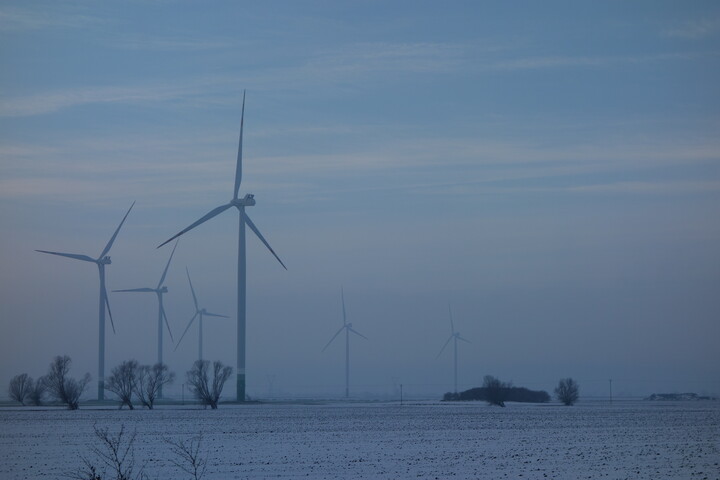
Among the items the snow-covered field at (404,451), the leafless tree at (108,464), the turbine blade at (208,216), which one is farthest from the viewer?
the turbine blade at (208,216)

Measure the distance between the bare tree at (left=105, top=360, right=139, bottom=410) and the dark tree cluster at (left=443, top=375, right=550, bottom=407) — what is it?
45171mm

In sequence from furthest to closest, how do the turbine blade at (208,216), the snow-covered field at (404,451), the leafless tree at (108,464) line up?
the turbine blade at (208,216)
the snow-covered field at (404,451)
the leafless tree at (108,464)

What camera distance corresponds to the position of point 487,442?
145 feet

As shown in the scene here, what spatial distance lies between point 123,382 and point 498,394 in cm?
4876

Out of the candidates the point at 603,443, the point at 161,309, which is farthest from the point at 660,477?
the point at 161,309

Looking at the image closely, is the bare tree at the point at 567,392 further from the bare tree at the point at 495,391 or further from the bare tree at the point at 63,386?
the bare tree at the point at 63,386

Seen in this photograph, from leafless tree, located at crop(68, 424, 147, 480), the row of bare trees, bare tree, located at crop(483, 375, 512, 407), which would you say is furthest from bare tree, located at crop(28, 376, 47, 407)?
leafless tree, located at crop(68, 424, 147, 480)

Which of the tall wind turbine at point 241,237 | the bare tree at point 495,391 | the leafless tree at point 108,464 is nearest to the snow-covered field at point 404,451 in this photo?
the leafless tree at point 108,464

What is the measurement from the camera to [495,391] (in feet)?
417

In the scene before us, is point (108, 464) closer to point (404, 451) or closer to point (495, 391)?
point (404, 451)

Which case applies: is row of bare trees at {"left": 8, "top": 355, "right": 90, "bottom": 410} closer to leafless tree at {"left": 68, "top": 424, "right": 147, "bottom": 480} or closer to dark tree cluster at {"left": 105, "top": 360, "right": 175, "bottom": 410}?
dark tree cluster at {"left": 105, "top": 360, "right": 175, "bottom": 410}

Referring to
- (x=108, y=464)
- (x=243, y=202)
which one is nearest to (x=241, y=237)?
(x=243, y=202)

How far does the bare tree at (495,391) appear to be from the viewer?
4938 inches

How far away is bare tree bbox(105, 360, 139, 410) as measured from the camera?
355ft
